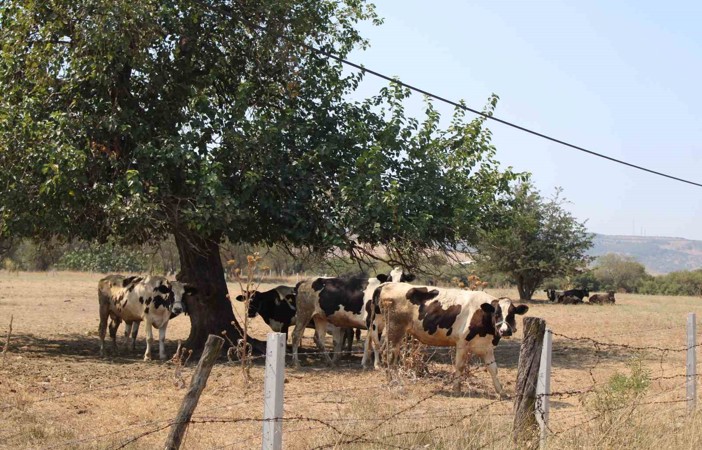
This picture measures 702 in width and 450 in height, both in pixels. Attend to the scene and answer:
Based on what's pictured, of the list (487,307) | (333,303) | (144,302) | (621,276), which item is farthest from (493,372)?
(621,276)

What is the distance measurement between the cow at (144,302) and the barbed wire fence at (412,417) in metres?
5.59

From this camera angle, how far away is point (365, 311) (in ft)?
59.4

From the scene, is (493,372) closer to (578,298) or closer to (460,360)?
(460,360)

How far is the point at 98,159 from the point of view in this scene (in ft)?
55.1

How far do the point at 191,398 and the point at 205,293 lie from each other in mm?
12841

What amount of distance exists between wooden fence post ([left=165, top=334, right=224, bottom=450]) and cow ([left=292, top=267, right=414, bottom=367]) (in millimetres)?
11099

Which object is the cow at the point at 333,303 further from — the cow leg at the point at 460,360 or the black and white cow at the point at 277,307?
the cow leg at the point at 460,360

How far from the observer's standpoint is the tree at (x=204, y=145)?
16375 millimetres

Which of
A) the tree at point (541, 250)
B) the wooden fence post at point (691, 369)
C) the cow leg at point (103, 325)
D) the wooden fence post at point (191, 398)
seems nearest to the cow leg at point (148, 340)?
the cow leg at point (103, 325)

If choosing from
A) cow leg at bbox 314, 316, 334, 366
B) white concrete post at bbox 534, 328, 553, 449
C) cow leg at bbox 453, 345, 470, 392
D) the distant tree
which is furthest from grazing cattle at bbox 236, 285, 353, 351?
the distant tree

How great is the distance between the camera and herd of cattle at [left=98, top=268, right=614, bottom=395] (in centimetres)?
1443

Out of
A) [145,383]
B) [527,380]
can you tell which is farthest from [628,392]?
[145,383]

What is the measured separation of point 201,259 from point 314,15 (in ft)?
20.3

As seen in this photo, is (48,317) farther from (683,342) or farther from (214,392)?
(683,342)
